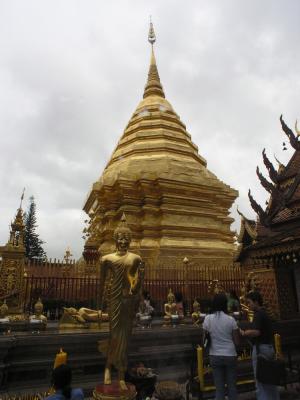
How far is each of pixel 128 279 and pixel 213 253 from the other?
43.0ft

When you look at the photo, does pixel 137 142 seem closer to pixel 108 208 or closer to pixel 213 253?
pixel 108 208

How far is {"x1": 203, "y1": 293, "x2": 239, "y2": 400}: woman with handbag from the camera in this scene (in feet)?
13.1

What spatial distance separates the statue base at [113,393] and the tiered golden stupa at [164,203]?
34.7ft

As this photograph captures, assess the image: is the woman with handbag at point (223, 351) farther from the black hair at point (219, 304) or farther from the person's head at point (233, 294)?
the person's head at point (233, 294)

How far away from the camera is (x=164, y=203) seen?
18.2 meters

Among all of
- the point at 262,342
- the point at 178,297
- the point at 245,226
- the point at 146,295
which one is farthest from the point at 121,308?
the point at 245,226

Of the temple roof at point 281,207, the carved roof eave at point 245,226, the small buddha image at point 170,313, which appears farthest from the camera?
the carved roof eave at point 245,226

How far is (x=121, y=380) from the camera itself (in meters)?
4.42

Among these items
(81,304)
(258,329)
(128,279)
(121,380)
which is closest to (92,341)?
(121,380)

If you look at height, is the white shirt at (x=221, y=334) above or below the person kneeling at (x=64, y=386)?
above

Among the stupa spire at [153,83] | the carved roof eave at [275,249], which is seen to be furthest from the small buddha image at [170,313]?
the stupa spire at [153,83]

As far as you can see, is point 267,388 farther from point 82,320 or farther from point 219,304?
point 82,320

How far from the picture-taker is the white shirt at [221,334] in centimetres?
401

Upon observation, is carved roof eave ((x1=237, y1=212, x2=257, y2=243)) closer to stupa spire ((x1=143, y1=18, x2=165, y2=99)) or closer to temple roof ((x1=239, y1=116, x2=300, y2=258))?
temple roof ((x1=239, y1=116, x2=300, y2=258))
